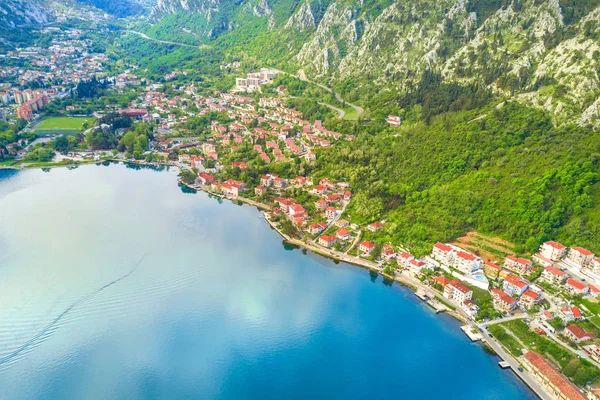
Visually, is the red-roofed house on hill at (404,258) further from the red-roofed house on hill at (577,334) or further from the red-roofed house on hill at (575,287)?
the red-roofed house on hill at (577,334)

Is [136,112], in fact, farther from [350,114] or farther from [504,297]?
[504,297]

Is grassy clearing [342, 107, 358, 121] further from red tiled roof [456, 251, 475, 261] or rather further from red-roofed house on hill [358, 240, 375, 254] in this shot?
red tiled roof [456, 251, 475, 261]

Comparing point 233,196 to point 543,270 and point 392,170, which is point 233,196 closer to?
point 392,170

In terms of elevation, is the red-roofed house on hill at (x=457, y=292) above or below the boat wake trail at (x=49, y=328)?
above

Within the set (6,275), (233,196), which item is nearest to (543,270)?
(233,196)

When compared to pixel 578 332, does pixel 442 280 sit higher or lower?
lower

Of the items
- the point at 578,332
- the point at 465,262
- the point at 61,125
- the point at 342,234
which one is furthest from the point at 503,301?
the point at 61,125

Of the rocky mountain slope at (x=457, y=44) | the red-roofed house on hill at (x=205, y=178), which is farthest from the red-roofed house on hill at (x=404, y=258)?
the red-roofed house on hill at (x=205, y=178)

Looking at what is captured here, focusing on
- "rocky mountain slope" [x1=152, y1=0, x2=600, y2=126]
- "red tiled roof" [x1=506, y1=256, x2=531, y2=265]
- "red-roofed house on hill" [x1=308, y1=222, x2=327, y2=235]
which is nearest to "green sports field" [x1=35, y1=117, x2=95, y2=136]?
"rocky mountain slope" [x1=152, y1=0, x2=600, y2=126]
